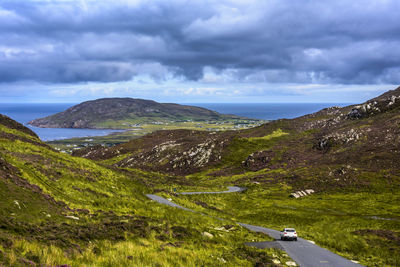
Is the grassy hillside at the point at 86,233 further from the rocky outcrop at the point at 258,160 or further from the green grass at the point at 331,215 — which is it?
the rocky outcrop at the point at 258,160

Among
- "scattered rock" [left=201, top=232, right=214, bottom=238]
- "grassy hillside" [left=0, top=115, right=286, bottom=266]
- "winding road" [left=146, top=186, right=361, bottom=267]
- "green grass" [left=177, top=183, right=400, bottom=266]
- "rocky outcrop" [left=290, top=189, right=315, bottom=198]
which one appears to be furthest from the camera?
"rocky outcrop" [left=290, top=189, right=315, bottom=198]

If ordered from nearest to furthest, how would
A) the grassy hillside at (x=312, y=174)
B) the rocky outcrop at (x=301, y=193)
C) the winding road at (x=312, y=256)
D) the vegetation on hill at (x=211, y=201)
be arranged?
the vegetation on hill at (x=211, y=201) < the winding road at (x=312, y=256) < the grassy hillside at (x=312, y=174) < the rocky outcrop at (x=301, y=193)

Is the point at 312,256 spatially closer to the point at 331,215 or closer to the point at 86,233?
the point at 86,233

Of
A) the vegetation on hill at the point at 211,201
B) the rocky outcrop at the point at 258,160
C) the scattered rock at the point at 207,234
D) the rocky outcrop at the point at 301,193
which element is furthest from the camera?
the rocky outcrop at the point at 258,160

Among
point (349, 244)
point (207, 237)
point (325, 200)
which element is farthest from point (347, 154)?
point (207, 237)

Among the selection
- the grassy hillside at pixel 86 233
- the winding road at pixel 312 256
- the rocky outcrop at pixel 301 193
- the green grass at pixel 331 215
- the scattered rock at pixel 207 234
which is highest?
the grassy hillside at pixel 86 233

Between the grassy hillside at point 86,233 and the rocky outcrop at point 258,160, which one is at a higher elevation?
the grassy hillside at point 86,233

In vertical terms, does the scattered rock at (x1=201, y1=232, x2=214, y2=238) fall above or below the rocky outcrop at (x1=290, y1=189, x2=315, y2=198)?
above

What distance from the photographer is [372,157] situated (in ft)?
323

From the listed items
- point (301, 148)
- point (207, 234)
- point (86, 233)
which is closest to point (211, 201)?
point (207, 234)

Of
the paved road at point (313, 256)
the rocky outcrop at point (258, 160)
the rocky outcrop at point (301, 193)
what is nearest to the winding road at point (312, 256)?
the paved road at point (313, 256)

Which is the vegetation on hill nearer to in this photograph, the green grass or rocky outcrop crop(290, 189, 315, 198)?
the green grass

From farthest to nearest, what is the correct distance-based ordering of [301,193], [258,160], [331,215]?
[258,160] → [301,193] → [331,215]

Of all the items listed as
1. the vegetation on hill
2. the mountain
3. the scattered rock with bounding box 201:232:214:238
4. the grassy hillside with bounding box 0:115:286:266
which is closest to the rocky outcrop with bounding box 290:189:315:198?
the vegetation on hill
